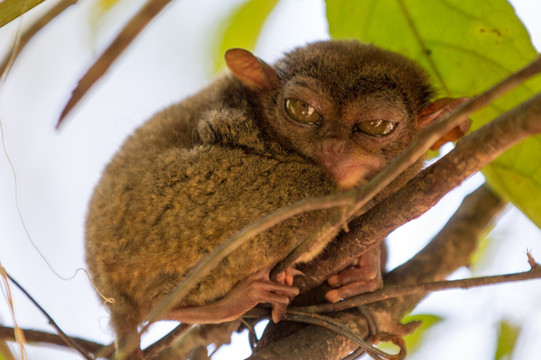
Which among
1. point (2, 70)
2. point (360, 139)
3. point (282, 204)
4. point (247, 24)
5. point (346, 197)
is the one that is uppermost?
point (247, 24)

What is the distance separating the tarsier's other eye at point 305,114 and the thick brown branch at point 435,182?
1.63ft

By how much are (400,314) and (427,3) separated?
3.90ft

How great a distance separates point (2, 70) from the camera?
199cm

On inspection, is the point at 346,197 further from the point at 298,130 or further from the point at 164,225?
the point at 298,130

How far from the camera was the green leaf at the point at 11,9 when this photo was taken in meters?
1.53

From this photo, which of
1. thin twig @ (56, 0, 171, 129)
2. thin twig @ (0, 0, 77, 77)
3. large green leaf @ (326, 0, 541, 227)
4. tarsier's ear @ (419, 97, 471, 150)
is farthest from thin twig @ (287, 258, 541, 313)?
thin twig @ (0, 0, 77, 77)

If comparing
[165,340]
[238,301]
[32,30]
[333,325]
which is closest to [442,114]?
[333,325]

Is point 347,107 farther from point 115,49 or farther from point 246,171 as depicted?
point 115,49

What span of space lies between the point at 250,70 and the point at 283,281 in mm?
872

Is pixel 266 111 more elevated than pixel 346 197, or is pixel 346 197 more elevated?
pixel 266 111

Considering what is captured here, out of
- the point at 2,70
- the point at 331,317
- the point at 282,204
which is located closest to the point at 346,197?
the point at 282,204

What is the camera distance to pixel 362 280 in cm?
227

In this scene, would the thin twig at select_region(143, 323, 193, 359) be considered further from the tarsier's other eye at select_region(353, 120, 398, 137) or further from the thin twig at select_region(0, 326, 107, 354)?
the tarsier's other eye at select_region(353, 120, 398, 137)

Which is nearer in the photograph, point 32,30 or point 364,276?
point 32,30
